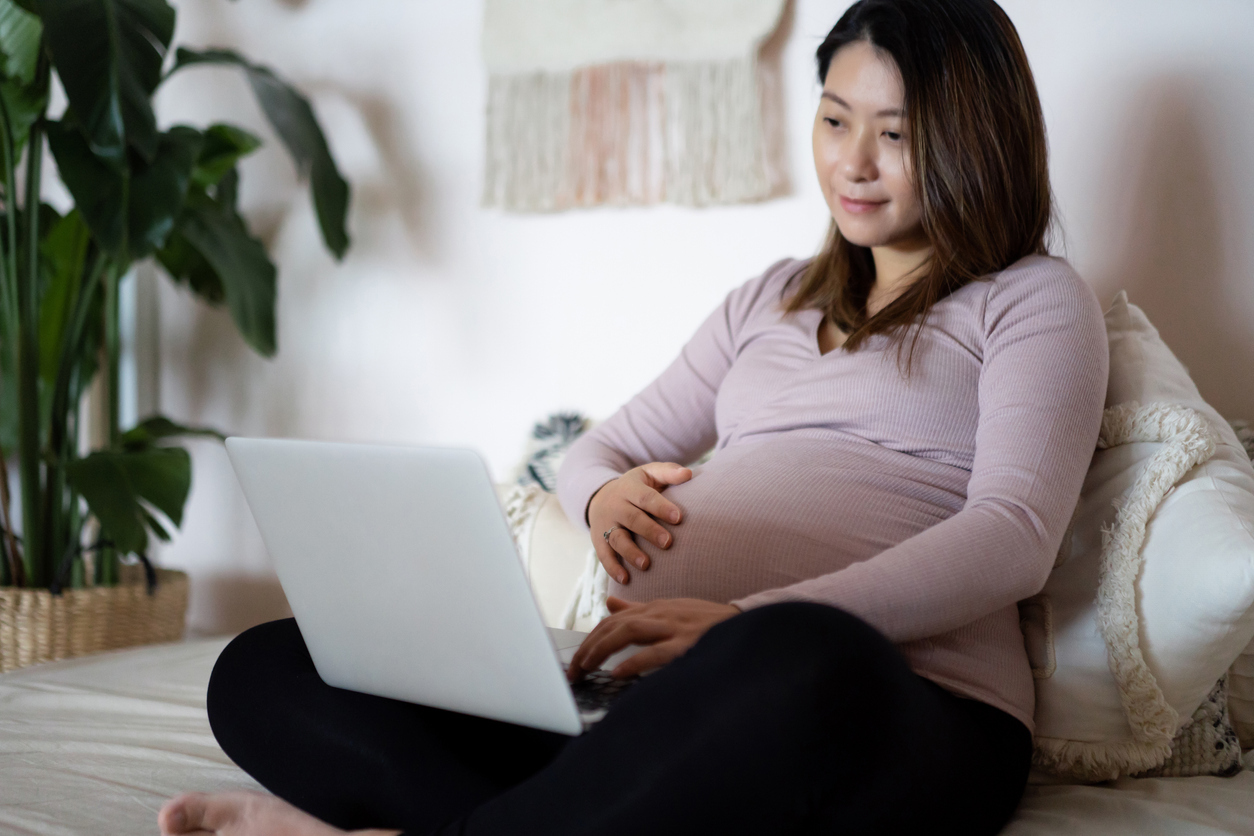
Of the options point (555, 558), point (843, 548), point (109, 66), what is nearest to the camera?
point (843, 548)

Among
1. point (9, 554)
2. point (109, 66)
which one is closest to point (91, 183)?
point (109, 66)

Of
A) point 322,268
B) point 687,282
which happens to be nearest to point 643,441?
point 687,282

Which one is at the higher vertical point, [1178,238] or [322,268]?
[1178,238]

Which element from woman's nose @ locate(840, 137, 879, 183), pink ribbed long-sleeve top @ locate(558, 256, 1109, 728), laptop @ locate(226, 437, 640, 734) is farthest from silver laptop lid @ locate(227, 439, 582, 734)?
woman's nose @ locate(840, 137, 879, 183)

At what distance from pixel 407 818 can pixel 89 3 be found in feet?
4.29

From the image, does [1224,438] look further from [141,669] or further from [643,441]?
[141,669]

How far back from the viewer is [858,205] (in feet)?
3.47

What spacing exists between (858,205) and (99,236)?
116 cm

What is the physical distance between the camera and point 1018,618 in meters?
0.96

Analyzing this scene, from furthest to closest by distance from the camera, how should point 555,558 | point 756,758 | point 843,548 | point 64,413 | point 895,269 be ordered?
1. point 64,413
2. point 555,558
3. point 895,269
4. point 843,548
5. point 756,758

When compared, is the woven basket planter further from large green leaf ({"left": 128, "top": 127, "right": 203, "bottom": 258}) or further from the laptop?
the laptop

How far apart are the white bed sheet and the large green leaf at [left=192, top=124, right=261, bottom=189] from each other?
100 cm

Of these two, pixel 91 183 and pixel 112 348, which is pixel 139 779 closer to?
pixel 91 183

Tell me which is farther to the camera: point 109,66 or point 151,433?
point 151,433
